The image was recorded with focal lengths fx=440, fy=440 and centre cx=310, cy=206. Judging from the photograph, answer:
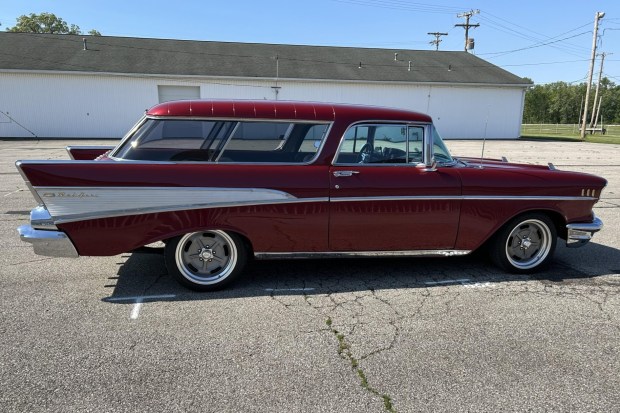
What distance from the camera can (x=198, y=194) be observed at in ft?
12.6

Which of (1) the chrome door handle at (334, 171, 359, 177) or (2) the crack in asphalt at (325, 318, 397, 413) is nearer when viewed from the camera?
(2) the crack in asphalt at (325, 318, 397, 413)

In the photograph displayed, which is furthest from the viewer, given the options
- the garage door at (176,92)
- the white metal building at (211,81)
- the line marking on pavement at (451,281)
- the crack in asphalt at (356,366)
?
the garage door at (176,92)

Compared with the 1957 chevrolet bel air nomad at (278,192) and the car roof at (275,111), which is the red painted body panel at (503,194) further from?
the car roof at (275,111)

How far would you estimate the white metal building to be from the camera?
84.1 ft

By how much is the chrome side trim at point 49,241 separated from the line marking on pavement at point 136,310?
2.34 ft

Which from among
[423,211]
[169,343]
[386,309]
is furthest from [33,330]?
[423,211]

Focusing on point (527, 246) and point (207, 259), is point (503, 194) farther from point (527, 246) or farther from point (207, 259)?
point (207, 259)

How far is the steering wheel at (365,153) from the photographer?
427 cm

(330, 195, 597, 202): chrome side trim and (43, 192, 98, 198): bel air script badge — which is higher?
(43, 192, 98, 198): bel air script badge

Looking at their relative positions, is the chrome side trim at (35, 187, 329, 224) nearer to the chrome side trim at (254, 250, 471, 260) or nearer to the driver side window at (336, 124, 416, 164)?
the chrome side trim at (254, 250, 471, 260)

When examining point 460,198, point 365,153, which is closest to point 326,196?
point 365,153

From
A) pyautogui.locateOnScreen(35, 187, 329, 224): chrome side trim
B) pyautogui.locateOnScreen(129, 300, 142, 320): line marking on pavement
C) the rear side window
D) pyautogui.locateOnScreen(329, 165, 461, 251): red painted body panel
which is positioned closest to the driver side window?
pyautogui.locateOnScreen(329, 165, 461, 251): red painted body panel

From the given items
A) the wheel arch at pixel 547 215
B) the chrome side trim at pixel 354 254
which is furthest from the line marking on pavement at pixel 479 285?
the wheel arch at pixel 547 215

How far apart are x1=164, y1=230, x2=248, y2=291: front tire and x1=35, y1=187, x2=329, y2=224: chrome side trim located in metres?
0.33
